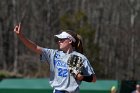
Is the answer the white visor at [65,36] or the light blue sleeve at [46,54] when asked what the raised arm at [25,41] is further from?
the white visor at [65,36]

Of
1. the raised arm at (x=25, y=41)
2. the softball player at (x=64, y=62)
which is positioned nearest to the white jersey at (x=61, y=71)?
the softball player at (x=64, y=62)

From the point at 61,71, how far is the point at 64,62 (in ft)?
0.39

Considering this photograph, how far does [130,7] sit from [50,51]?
139 feet

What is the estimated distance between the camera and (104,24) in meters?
48.8

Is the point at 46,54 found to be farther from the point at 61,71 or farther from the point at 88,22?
the point at 88,22

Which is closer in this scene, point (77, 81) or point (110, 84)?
point (77, 81)

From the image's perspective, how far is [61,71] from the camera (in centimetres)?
639

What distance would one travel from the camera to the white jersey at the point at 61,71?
6.35 meters

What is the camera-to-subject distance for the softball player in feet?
20.8

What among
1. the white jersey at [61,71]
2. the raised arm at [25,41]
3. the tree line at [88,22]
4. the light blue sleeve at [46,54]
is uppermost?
the raised arm at [25,41]

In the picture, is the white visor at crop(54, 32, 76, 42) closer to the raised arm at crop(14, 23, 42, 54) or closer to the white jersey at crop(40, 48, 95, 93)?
the white jersey at crop(40, 48, 95, 93)

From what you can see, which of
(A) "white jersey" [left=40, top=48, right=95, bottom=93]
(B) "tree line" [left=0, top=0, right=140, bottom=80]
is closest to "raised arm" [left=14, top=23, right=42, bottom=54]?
(A) "white jersey" [left=40, top=48, right=95, bottom=93]

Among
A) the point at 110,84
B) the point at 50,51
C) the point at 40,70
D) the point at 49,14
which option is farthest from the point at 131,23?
the point at 50,51

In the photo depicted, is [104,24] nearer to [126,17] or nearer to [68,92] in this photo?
[126,17]
